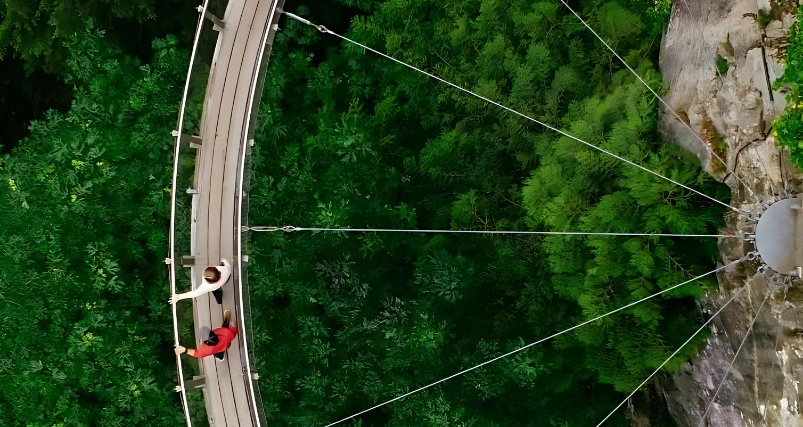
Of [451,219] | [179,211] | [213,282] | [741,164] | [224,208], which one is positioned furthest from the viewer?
[451,219]

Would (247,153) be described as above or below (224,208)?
above

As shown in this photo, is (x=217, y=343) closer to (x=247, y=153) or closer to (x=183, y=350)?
(x=183, y=350)

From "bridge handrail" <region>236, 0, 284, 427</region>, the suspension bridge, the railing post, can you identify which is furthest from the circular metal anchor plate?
the railing post

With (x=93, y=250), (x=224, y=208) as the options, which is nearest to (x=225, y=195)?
(x=224, y=208)

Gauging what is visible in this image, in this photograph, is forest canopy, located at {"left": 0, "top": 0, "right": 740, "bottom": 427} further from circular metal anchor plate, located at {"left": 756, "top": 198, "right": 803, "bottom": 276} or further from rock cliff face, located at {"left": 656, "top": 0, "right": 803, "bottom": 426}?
circular metal anchor plate, located at {"left": 756, "top": 198, "right": 803, "bottom": 276}

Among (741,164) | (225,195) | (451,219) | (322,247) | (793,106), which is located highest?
(793,106)

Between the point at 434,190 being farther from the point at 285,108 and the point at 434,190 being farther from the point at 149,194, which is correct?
the point at 149,194

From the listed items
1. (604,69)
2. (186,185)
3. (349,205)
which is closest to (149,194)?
(186,185)

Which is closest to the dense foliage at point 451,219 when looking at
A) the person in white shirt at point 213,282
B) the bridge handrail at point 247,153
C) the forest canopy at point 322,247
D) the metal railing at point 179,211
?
the forest canopy at point 322,247
